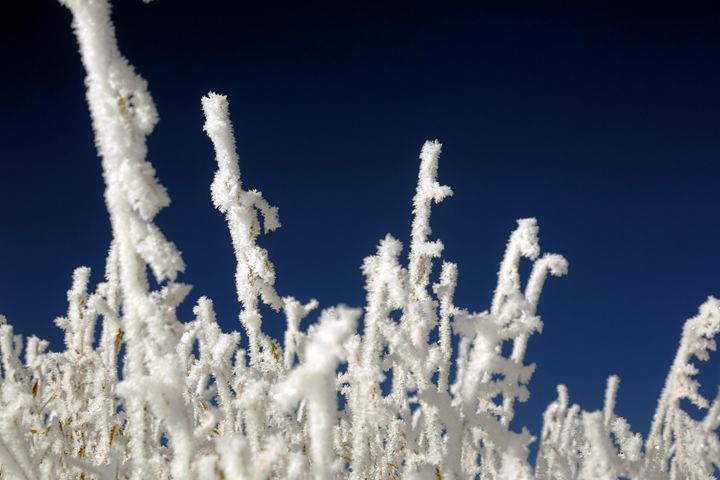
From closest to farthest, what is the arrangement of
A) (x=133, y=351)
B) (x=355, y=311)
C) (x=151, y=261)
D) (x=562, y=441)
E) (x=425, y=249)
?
(x=355, y=311)
(x=151, y=261)
(x=133, y=351)
(x=425, y=249)
(x=562, y=441)

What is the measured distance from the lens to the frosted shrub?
1.44m

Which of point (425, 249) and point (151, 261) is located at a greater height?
point (425, 249)

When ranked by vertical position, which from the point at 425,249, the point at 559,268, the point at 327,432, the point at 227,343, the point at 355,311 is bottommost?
the point at 327,432

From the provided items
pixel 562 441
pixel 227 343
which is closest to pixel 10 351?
pixel 227 343

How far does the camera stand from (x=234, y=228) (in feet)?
7.75

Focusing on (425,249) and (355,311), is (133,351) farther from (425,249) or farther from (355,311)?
(425,249)

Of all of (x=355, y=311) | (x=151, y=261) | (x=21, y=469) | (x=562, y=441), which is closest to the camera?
(x=355, y=311)

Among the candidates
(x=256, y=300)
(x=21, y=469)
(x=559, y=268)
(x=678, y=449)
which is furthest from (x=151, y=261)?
(x=678, y=449)

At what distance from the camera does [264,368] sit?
97.4 inches

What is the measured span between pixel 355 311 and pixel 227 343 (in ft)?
3.84

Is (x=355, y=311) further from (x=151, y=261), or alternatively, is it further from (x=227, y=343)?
(x=227, y=343)

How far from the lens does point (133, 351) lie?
1.57 meters

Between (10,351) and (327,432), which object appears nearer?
(327,432)

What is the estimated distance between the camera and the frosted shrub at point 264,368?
4.71ft
